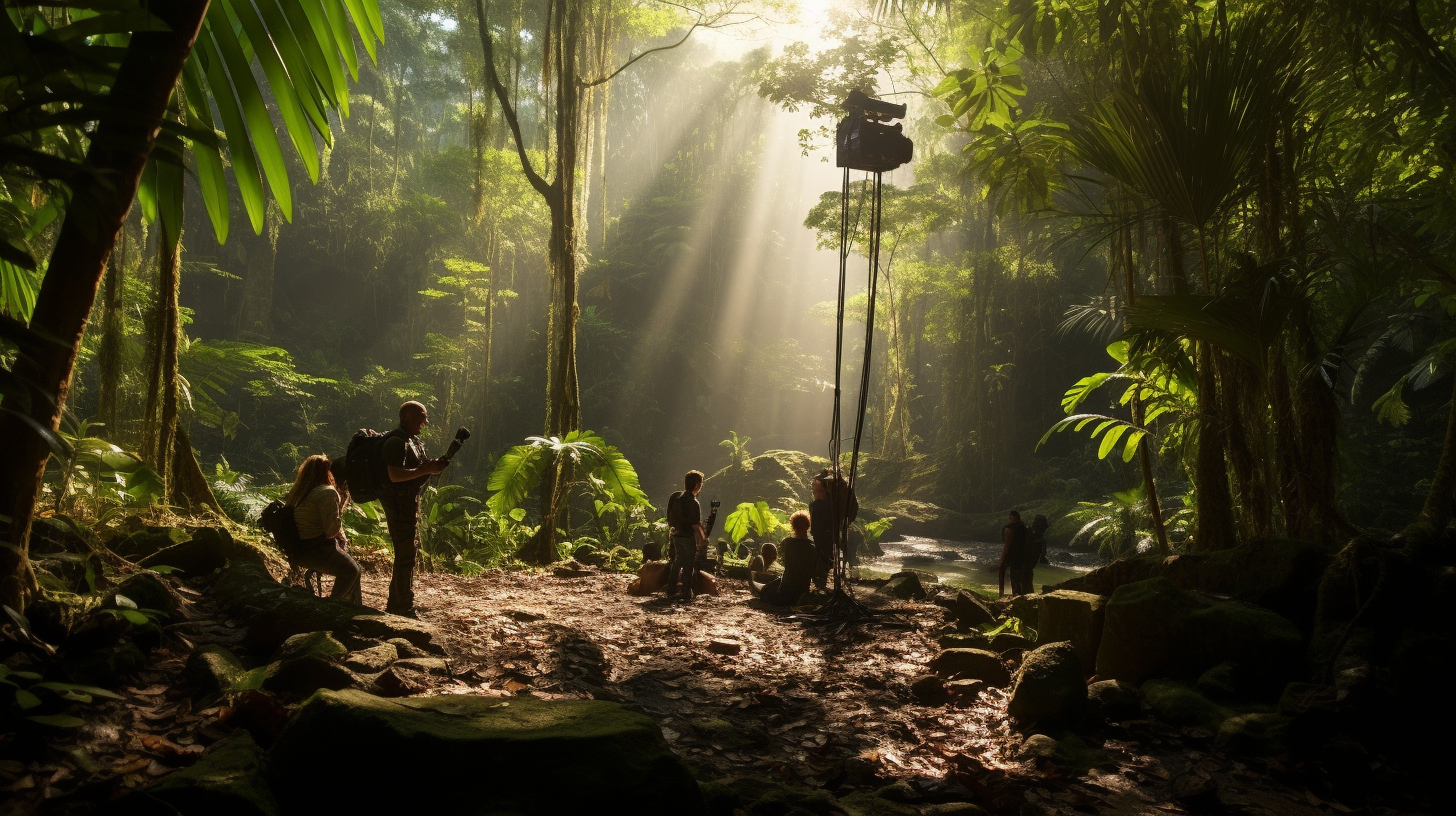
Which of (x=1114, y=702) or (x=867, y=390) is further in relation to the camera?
(x=867, y=390)

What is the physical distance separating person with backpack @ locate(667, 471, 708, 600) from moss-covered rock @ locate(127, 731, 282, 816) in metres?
5.48

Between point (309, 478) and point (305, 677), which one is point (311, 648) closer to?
point (305, 677)

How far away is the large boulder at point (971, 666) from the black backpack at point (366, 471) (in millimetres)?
3723

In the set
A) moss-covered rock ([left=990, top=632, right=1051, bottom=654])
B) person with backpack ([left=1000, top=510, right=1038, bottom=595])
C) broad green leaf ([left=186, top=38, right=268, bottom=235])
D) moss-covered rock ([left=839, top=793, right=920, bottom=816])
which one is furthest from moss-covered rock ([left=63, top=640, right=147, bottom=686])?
person with backpack ([left=1000, top=510, right=1038, bottom=595])

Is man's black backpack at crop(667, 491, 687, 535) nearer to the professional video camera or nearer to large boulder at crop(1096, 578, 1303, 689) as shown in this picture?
the professional video camera

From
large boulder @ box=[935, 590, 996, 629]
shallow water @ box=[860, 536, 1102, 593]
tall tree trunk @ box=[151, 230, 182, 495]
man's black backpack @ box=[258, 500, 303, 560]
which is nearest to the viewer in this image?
man's black backpack @ box=[258, 500, 303, 560]

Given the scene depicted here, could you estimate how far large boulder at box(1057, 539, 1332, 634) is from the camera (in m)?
4.22

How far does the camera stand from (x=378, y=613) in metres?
4.11

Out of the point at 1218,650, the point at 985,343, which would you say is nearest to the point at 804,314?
the point at 985,343

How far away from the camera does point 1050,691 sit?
3.66m

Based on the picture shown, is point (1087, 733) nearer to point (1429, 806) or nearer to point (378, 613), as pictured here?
point (1429, 806)

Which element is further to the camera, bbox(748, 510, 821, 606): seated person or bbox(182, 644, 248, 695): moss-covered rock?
bbox(748, 510, 821, 606): seated person

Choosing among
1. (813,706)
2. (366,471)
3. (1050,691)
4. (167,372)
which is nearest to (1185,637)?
(1050,691)

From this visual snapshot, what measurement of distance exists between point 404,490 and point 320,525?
0.53 meters
